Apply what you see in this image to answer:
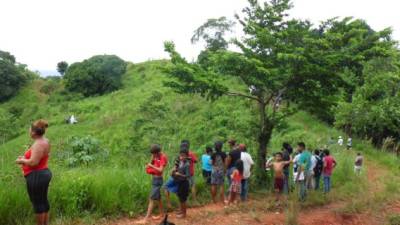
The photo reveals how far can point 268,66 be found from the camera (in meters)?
10.8

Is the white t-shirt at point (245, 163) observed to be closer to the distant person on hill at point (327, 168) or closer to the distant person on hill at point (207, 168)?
the distant person on hill at point (207, 168)

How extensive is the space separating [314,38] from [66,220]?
6819mm

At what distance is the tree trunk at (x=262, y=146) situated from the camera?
1149 cm

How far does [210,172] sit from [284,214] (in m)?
2.12

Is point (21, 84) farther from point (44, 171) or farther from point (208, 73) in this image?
point (44, 171)

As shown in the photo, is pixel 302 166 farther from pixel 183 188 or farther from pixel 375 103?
pixel 375 103

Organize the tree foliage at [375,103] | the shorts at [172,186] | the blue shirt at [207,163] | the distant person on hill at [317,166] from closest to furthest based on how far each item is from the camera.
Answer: the shorts at [172,186] → the blue shirt at [207,163] → the distant person on hill at [317,166] → the tree foliage at [375,103]

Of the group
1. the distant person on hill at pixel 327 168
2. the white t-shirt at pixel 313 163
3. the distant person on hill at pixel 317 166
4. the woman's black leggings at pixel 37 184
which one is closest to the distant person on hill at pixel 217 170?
the white t-shirt at pixel 313 163

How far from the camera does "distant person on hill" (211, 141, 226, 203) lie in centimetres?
961

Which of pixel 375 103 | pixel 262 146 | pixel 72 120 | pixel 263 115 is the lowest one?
pixel 262 146

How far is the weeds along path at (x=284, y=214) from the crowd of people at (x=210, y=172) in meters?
0.33

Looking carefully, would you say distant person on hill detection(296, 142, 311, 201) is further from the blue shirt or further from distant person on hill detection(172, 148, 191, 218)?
distant person on hill detection(172, 148, 191, 218)

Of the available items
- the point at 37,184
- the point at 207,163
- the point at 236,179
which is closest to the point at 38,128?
the point at 37,184

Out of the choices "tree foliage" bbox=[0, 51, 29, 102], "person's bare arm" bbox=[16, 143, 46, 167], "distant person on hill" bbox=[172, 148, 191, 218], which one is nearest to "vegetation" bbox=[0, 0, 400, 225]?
"distant person on hill" bbox=[172, 148, 191, 218]
